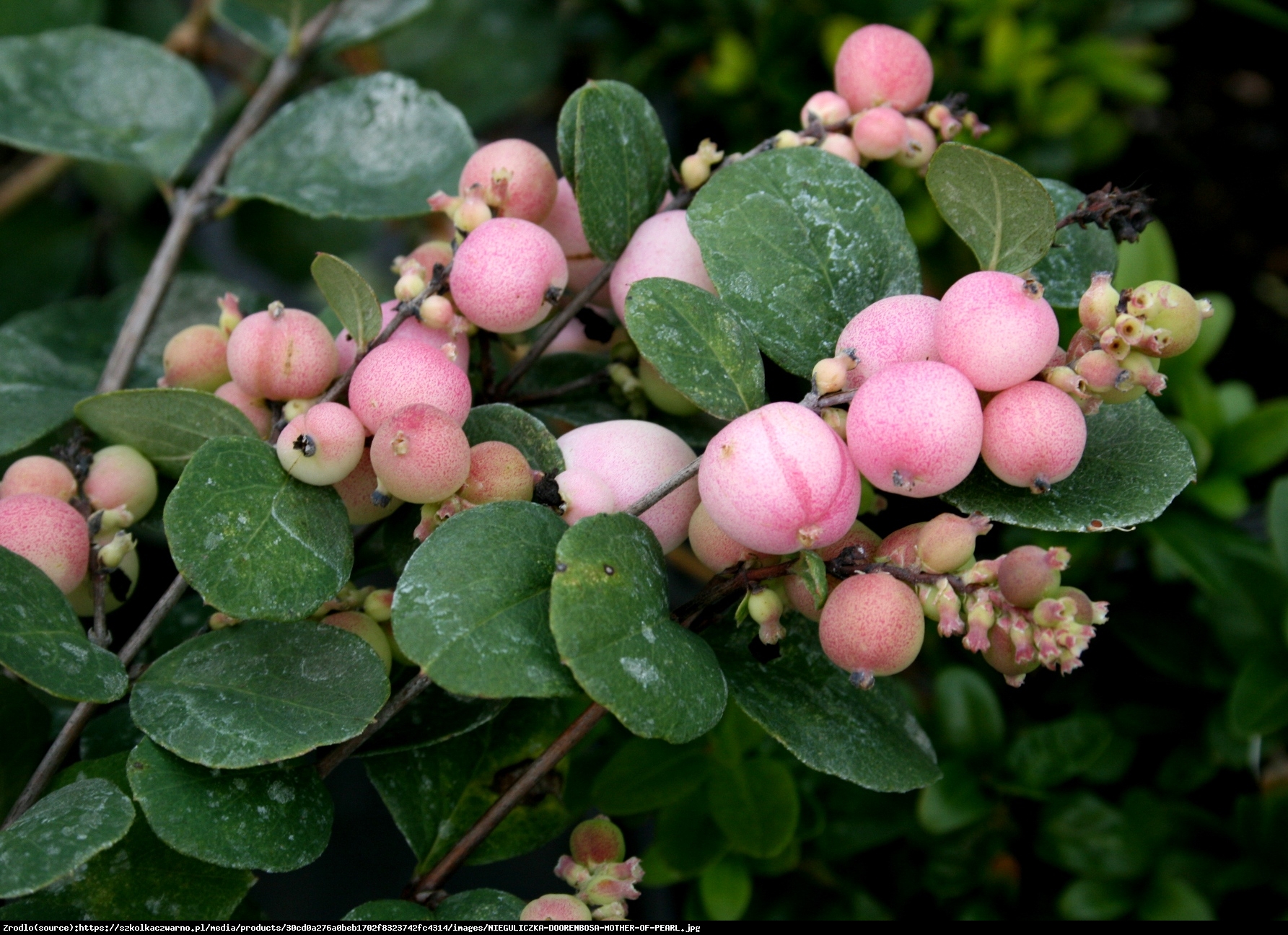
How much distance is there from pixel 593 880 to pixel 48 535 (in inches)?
11.1

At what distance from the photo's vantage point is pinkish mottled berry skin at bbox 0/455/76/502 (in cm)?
49

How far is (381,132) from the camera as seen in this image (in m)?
0.67

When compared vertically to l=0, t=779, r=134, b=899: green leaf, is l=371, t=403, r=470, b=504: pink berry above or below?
above

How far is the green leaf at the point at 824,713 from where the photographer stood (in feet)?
1.40

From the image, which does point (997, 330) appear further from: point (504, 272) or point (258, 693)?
point (258, 693)

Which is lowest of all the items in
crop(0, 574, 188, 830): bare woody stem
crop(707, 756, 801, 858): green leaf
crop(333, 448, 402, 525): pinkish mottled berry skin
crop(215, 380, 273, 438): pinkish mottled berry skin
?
crop(707, 756, 801, 858): green leaf

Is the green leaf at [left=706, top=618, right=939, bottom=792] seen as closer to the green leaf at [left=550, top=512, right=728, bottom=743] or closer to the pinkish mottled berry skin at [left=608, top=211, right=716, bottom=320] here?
the green leaf at [left=550, top=512, right=728, bottom=743]

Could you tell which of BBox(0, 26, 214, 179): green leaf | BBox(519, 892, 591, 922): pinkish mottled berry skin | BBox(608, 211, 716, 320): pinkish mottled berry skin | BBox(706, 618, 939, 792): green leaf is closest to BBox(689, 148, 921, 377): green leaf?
BBox(608, 211, 716, 320): pinkish mottled berry skin

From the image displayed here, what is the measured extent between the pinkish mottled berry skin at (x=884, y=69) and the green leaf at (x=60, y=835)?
0.47m

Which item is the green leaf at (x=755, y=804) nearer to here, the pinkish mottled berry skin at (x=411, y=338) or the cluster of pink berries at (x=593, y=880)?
the cluster of pink berries at (x=593, y=880)

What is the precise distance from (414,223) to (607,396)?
703 mm

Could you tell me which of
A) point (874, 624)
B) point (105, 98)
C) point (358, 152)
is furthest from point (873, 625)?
point (105, 98)

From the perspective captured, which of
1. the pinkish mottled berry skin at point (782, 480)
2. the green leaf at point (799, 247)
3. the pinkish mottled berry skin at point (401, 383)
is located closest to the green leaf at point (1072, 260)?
the green leaf at point (799, 247)

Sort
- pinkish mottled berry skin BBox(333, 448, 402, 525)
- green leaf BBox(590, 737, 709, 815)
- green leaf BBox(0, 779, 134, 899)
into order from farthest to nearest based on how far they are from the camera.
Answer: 1. green leaf BBox(590, 737, 709, 815)
2. pinkish mottled berry skin BBox(333, 448, 402, 525)
3. green leaf BBox(0, 779, 134, 899)
